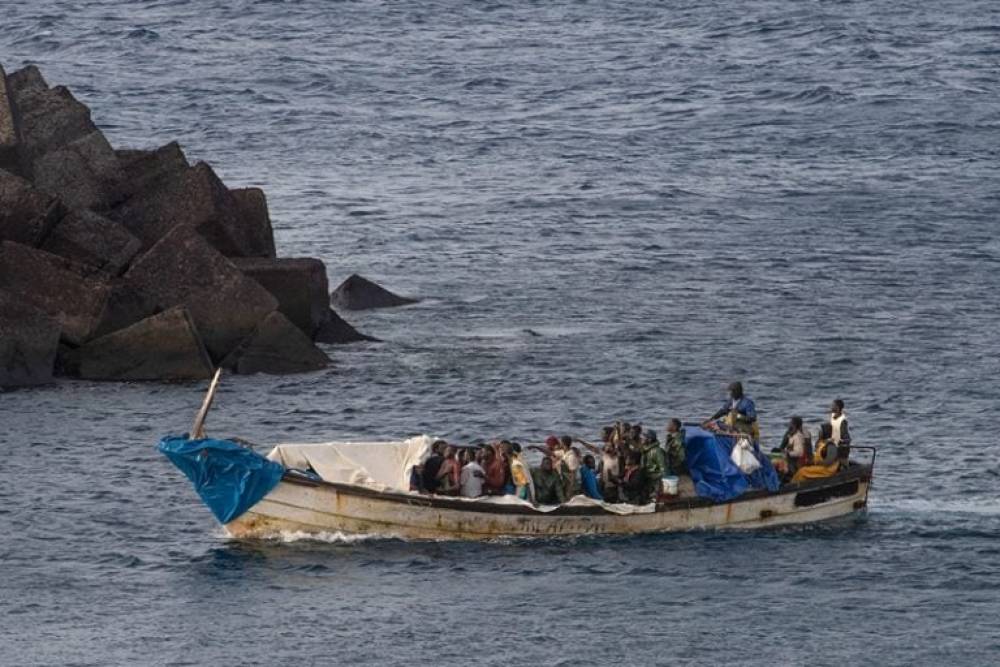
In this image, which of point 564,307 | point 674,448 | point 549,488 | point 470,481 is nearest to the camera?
point 470,481

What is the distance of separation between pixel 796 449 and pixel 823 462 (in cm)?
59

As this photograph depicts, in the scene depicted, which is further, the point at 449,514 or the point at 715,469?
the point at 715,469

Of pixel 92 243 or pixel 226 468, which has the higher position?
pixel 92 243

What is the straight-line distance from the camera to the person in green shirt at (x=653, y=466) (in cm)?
4269

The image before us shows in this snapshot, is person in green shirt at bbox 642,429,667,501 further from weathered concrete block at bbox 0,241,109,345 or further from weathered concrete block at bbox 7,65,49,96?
weathered concrete block at bbox 7,65,49,96

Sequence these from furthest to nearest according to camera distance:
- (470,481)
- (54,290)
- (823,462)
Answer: (54,290)
(823,462)
(470,481)

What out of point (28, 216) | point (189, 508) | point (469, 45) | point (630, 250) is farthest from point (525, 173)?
point (189, 508)

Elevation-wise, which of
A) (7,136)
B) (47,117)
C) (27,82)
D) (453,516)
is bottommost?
(453,516)

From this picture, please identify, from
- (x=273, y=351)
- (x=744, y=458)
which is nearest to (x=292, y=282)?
(x=273, y=351)

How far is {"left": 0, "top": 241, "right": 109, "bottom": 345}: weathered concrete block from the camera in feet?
173

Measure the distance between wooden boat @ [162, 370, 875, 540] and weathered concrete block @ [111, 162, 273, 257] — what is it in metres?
15.9

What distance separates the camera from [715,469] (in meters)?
42.9

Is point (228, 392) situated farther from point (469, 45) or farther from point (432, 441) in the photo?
point (469, 45)

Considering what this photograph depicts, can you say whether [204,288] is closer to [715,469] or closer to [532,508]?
[532,508]
